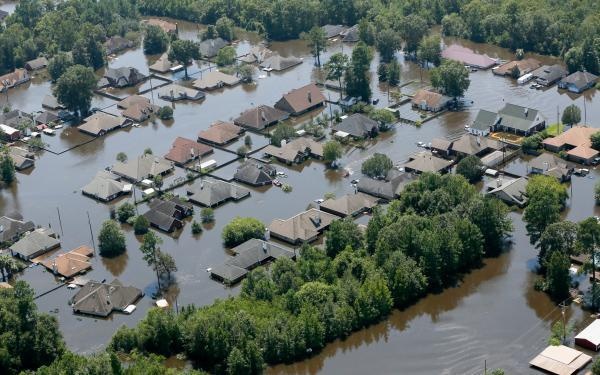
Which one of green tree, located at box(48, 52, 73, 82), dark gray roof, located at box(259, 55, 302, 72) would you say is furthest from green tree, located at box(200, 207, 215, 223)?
green tree, located at box(48, 52, 73, 82)

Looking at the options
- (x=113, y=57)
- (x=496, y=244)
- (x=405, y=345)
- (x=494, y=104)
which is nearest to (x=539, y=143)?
(x=494, y=104)

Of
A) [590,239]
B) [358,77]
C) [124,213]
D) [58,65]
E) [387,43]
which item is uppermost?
[590,239]

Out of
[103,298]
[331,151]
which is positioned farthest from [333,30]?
[103,298]

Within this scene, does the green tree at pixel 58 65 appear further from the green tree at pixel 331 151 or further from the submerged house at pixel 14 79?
the green tree at pixel 331 151

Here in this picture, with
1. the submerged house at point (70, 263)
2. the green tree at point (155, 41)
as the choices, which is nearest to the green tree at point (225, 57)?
the green tree at point (155, 41)

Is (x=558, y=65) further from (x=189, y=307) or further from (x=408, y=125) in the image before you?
(x=189, y=307)

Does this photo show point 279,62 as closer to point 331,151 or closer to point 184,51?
point 184,51
